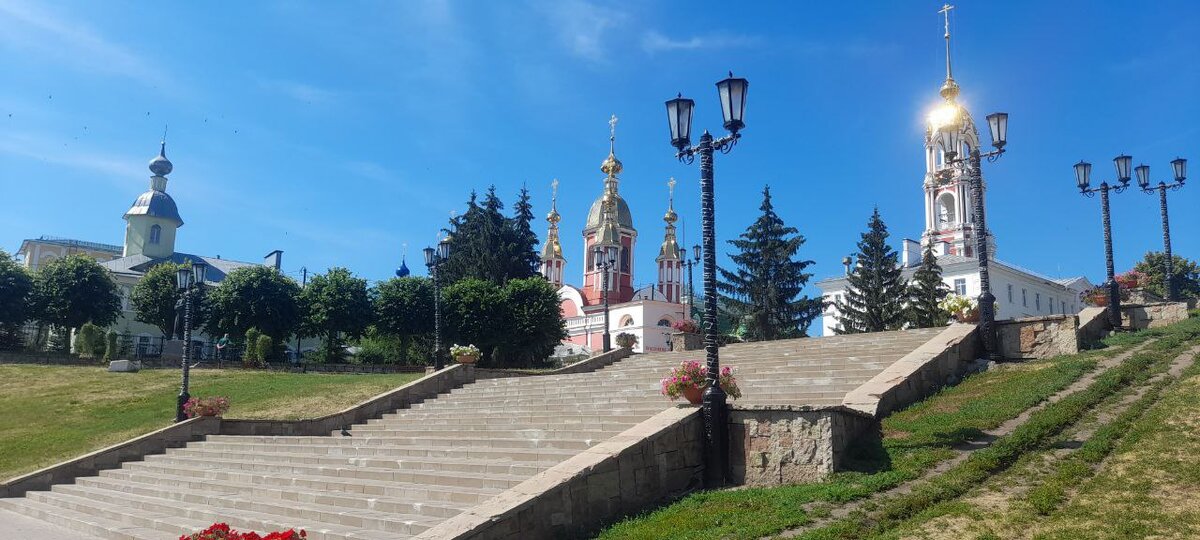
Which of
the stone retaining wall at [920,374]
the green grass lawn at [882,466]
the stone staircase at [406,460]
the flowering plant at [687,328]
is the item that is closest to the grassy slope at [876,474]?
the green grass lawn at [882,466]

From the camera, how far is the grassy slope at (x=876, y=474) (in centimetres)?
704

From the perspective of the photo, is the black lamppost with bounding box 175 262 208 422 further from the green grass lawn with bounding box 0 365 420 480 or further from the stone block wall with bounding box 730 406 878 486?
the stone block wall with bounding box 730 406 878 486

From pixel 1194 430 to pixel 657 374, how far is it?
10031mm

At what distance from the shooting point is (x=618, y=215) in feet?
225

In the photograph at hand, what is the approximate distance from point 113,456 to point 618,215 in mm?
55470

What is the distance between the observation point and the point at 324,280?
1442 inches

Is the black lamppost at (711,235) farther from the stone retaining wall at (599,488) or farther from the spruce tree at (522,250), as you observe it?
the spruce tree at (522,250)

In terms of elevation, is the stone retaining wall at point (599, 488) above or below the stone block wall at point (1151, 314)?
below

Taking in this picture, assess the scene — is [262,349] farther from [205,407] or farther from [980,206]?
[980,206]

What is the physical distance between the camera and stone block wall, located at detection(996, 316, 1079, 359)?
13.9 metres

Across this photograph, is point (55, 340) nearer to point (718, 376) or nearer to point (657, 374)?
point (657, 374)

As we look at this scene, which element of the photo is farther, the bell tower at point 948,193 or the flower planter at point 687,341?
the bell tower at point 948,193

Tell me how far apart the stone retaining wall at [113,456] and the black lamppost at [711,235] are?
38.9 ft

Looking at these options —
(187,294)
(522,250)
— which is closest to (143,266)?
(522,250)
